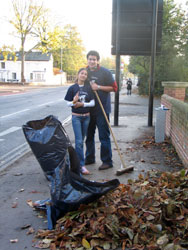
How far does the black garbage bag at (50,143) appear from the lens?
4133 mm

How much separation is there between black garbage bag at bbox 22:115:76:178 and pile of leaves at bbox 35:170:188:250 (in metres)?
0.95

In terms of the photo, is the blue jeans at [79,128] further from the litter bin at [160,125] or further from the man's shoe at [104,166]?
the litter bin at [160,125]

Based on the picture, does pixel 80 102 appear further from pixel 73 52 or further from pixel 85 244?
pixel 73 52

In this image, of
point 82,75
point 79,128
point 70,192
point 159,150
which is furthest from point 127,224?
point 159,150

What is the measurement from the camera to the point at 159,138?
25.3 ft

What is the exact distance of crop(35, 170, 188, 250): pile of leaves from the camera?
2971mm

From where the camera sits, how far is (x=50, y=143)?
4133mm

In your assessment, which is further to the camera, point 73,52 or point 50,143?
point 73,52

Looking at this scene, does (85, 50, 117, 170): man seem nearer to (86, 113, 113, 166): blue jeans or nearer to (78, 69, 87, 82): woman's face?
(86, 113, 113, 166): blue jeans

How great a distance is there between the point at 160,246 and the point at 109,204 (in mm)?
783

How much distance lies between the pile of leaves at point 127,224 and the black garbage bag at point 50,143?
0.95 m

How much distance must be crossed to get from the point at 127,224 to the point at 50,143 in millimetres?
1525

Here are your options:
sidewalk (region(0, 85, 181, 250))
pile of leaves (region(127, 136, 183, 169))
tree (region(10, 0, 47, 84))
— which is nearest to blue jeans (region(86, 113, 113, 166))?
sidewalk (region(0, 85, 181, 250))

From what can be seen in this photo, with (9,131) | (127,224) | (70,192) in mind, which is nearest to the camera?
(127,224)
